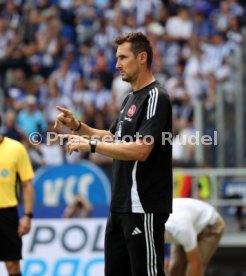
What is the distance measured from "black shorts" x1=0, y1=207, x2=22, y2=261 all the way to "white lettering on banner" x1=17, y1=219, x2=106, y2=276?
1055mm

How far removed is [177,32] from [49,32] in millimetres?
2838

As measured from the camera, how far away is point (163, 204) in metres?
6.73

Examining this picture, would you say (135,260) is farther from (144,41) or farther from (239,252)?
(239,252)

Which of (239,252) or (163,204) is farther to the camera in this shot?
(239,252)

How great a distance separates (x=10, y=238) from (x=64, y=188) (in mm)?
2980

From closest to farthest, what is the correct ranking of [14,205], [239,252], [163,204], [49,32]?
1. [163,204]
2. [14,205]
3. [239,252]
4. [49,32]

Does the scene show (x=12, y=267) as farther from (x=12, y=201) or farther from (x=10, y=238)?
(x=12, y=201)

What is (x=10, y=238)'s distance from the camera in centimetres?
949

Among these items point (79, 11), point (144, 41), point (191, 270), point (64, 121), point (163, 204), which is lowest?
point (191, 270)

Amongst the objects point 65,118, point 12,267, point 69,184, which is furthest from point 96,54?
point 65,118

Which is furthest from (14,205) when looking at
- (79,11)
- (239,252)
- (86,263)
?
(79,11)

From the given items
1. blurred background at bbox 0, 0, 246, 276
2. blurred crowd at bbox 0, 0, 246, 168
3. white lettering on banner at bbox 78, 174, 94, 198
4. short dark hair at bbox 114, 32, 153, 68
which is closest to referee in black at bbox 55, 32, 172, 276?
short dark hair at bbox 114, 32, 153, 68

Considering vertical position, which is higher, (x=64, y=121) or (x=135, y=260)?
(x=64, y=121)

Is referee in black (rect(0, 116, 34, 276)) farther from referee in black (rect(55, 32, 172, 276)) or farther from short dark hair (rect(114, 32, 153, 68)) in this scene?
short dark hair (rect(114, 32, 153, 68))
